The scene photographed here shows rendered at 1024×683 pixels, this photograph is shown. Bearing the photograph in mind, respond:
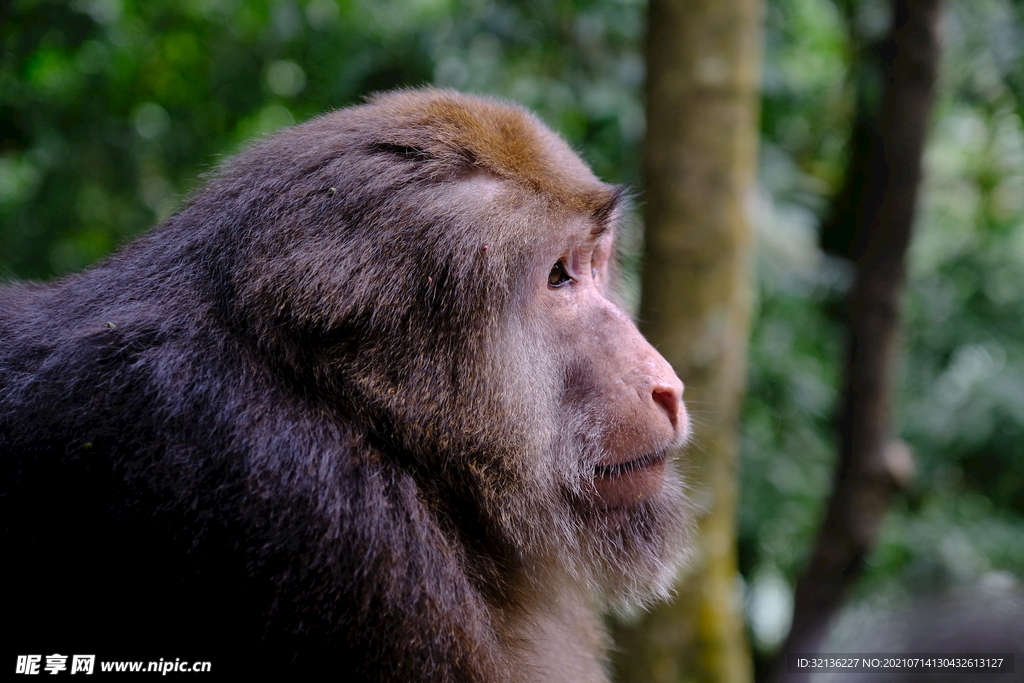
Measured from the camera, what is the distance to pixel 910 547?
6043 millimetres

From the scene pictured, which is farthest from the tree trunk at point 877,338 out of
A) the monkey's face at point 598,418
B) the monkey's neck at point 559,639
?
the monkey's face at point 598,418

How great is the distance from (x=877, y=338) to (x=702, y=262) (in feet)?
4.74

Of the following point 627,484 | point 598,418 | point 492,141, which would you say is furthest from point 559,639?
point 492,141

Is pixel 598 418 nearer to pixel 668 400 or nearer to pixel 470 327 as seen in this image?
pixel 668 400

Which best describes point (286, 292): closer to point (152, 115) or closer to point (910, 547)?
point (152, 115)

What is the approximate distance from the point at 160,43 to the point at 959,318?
225 inches

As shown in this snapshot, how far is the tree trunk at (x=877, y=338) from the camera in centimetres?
461

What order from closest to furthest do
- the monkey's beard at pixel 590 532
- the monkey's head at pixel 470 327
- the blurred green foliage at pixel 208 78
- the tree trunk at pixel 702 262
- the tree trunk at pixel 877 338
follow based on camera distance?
1. the monkey's head at pixel 470 327
2. the monkey's beard at pixel 590 532
3. the tree trunk at pixel 702 262
4. the blurred green foliage at pixel 208 78
5. the tree trunk at pixel 877 338

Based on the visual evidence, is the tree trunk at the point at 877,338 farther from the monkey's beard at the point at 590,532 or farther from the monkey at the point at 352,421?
the monkey at the point at 352,421

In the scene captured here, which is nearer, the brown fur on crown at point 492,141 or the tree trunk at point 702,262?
the brown fur on crown at point 492,141

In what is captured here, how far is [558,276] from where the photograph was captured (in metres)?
2.37

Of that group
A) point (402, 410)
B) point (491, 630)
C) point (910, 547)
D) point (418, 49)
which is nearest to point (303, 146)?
point (402, 410)

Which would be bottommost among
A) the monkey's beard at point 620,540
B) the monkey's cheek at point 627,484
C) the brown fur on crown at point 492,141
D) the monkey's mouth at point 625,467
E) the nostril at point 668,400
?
the monkey's beard at point 620,540

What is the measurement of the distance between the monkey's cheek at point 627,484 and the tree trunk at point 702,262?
68.0 inches
